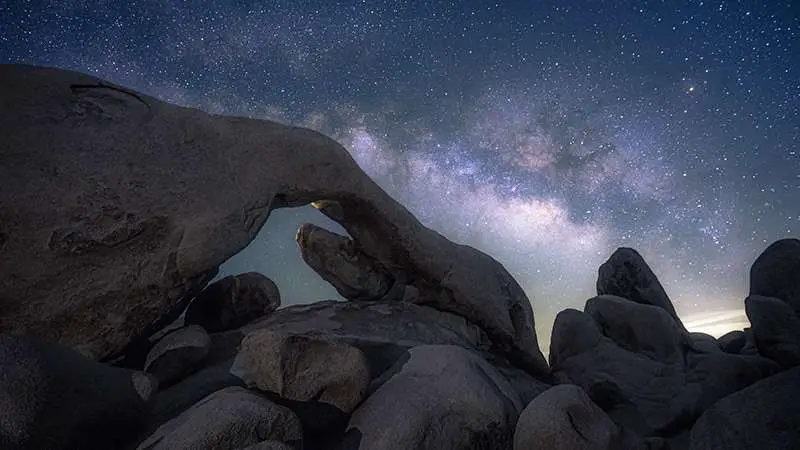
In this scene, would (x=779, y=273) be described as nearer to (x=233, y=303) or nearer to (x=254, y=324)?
(x=254, y=324)

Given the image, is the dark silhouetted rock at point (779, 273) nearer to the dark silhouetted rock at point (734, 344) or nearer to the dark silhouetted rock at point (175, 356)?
the dark silhouetted rock at point (734, 344)

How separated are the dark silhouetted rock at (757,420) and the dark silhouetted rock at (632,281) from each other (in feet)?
15.1

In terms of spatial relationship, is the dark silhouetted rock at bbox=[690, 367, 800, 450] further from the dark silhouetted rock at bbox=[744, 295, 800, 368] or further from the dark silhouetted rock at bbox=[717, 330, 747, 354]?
the dark silhouetted rock at bbox=[717, 330, 747, 354]

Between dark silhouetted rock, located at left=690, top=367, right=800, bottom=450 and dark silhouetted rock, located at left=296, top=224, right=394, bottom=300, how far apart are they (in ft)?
14.3

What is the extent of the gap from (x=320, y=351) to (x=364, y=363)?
1.49ft

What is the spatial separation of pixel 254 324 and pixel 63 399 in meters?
2.73

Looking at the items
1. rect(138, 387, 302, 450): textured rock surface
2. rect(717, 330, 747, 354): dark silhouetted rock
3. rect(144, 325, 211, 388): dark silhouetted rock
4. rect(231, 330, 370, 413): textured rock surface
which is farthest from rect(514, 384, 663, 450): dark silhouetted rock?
rect(717, 330, 747, 354): dark silhouetted rock

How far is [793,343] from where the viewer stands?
5.39m

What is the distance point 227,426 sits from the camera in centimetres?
268

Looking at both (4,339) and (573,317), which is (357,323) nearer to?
(4,339)

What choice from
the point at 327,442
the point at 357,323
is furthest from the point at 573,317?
the point at 327,442

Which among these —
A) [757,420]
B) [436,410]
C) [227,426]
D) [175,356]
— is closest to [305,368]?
[227,426]

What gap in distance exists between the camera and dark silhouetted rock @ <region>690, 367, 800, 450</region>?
3.50 metres

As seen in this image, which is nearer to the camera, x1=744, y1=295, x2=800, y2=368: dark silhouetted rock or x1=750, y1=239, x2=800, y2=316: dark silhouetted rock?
x1=744, y1=295, x2=800, y2=368: dark silhouetted rock
